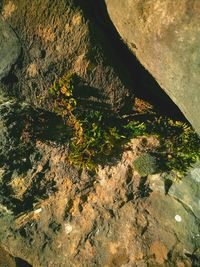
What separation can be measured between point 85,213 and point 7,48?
10.4 ft

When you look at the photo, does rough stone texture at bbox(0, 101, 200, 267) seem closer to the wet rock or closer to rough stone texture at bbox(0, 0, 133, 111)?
the wet rock

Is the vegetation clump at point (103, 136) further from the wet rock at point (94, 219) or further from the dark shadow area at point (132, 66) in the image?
the dark shadow area at point (132, 66)

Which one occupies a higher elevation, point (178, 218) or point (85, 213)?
point (178, 218)

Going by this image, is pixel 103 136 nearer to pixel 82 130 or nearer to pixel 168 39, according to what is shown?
pixel 82 130

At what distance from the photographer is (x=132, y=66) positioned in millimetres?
6805

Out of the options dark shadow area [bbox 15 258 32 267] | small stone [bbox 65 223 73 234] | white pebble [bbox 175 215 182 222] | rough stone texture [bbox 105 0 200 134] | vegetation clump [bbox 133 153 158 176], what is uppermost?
rough stone texture [bbox 105 0 200 134]

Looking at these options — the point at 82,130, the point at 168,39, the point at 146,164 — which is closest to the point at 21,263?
the point at 82,130

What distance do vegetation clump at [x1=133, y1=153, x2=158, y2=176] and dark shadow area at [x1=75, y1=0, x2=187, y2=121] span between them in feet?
3.87

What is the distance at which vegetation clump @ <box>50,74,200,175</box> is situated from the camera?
20.5 feet

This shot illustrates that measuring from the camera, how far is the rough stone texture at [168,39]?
4996mm

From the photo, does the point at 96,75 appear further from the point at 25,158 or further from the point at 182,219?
the point at 182,219

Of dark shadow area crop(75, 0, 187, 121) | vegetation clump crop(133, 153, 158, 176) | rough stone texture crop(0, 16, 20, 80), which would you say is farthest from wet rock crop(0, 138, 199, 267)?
rough stone texture crop(0, 16, 20, 80)

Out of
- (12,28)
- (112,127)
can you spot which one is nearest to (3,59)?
(12,28)

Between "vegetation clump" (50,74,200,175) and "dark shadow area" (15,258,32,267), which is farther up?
"vegetation clump" (50,74,200,175)
